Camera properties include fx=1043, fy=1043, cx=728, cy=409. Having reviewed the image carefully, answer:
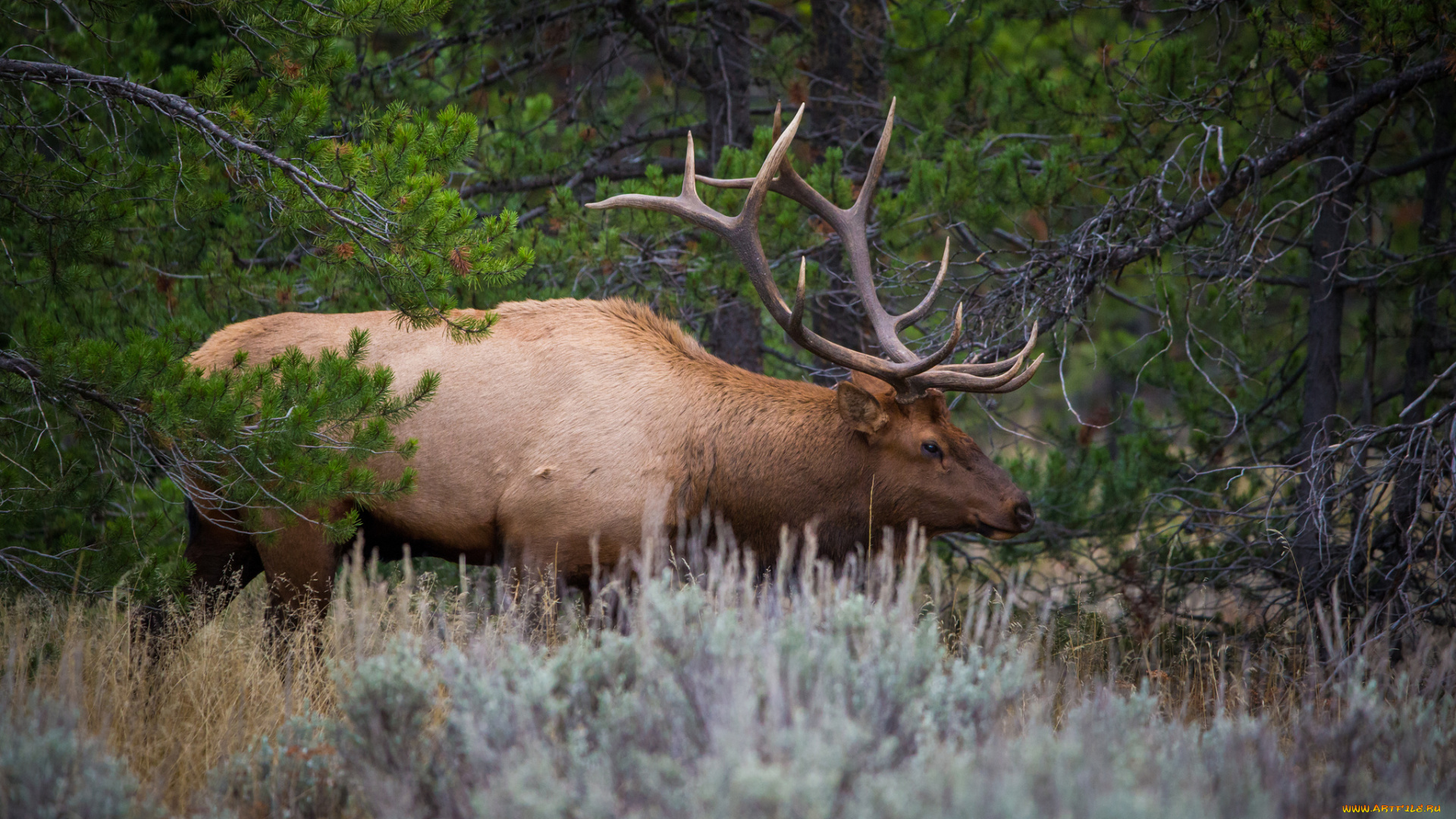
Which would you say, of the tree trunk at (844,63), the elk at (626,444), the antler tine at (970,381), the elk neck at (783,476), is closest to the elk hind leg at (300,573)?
the elk at (626,444)

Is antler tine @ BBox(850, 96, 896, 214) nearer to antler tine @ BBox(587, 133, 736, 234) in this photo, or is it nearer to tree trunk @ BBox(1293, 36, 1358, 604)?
antler tine @ BBox(587, 133, 736, 234)

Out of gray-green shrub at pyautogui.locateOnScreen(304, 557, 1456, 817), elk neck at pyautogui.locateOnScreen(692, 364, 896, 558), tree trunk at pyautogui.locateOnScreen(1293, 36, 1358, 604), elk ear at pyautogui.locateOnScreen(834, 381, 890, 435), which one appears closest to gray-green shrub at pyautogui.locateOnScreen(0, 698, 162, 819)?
gray-green shrub at pyautogui.locateOnScreen(304, 557, 1456, 817)

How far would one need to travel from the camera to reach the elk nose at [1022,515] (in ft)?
17.6

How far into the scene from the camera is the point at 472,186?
23.9 ft

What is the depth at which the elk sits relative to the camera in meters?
5.16

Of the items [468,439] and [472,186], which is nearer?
[468,439]

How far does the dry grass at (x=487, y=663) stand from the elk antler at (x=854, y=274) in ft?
3.75

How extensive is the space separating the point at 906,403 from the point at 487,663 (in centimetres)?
282

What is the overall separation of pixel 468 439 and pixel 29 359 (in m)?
1.92

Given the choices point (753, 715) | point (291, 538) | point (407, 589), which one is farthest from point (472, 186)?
point (753, 715)

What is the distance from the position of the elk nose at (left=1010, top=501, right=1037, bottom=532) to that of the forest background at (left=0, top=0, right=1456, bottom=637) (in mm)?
860

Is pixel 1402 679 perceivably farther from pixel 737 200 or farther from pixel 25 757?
pixel 737 200

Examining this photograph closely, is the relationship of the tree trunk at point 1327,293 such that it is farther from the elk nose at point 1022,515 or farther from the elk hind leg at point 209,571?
the elk hind leg at point 209,571

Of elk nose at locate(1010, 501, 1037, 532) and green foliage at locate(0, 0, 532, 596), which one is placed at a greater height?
green foliage at locate(0, 0, 532, 596)
